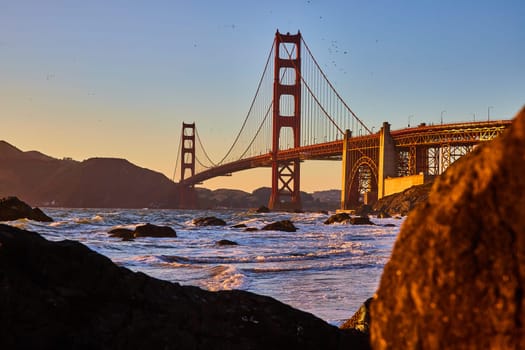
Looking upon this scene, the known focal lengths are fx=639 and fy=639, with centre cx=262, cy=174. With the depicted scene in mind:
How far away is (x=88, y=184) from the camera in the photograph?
14912 cm

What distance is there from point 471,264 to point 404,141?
6106 centimetres

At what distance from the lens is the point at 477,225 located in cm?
162

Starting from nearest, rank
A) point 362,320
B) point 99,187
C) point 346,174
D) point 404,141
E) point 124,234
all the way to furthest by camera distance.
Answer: point 362,320
point 124,234
point 404,141
point 346,174
point 99,187

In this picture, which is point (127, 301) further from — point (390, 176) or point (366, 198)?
point (366, 198)

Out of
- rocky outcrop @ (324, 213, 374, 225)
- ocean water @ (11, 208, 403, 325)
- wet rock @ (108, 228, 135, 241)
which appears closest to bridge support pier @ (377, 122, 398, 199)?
rocky outcrop @ (324, 213, 374, 225)

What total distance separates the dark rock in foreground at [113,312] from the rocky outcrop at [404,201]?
47.2 metres

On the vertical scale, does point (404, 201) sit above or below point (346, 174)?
below

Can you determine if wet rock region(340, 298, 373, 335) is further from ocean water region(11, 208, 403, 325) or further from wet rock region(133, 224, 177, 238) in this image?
wet rock region(133, 224, 177, 238)

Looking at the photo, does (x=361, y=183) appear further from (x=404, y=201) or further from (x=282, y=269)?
(x=282, y=269)

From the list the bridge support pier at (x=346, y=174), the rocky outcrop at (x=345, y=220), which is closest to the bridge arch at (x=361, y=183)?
the bridge support pier at (x=346, y=174)

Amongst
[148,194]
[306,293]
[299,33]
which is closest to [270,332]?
[306,293]

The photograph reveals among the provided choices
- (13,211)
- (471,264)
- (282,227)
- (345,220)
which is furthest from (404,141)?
(471,264)

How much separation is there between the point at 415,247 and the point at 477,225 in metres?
0.19

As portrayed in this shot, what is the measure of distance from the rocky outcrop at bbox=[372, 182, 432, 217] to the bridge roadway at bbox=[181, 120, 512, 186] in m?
5.45
